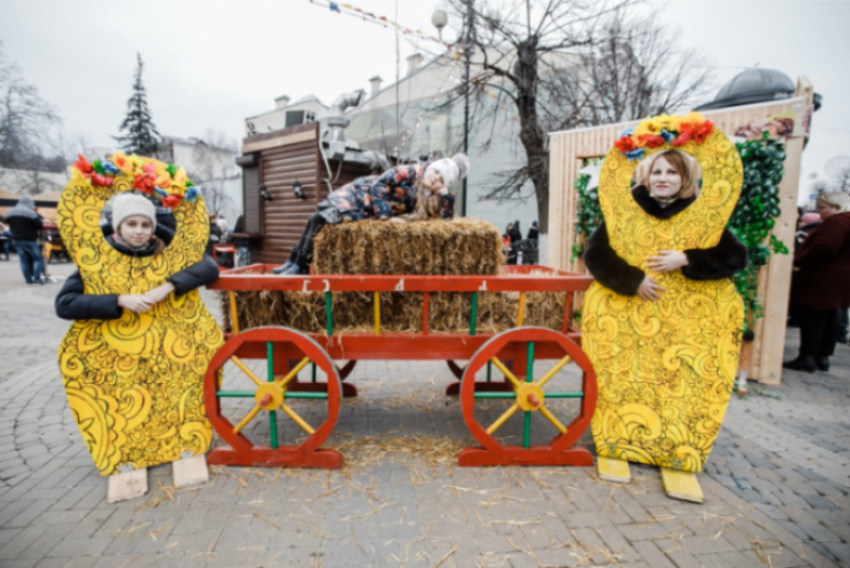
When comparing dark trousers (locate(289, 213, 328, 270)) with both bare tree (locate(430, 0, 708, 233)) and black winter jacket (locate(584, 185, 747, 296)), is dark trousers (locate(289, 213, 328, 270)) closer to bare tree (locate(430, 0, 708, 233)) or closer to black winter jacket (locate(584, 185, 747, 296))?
black winter jacket (locate(584, 185, 747, 296))

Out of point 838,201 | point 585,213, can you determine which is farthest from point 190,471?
point 838,201

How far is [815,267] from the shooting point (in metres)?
4.70

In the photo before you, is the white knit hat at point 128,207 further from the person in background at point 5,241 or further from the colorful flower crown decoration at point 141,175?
the person in background at point 5,241

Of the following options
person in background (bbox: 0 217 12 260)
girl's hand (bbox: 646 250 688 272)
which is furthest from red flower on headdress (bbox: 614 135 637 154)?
person in background (bbox: 0 217 12 260)

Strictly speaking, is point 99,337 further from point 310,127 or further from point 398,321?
point 310,127

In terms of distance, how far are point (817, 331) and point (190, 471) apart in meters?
6.26

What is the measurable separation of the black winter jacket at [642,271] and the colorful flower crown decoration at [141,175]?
2.47 meters

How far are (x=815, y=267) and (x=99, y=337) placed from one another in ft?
21.6

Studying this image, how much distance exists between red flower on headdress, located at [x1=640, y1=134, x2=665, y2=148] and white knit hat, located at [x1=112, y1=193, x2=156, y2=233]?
9.31ft

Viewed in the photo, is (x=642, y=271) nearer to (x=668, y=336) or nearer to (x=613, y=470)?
(x=668, y=336)

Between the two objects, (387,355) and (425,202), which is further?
(425,202)

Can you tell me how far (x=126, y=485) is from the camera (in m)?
2.36

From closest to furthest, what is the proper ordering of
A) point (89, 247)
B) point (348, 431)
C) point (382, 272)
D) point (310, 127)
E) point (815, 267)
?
point (89, 247) < point (382, 272) < point (348, 431) < point (815, 267) < point (310, 127)

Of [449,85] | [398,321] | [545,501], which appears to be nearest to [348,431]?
[398,321]
